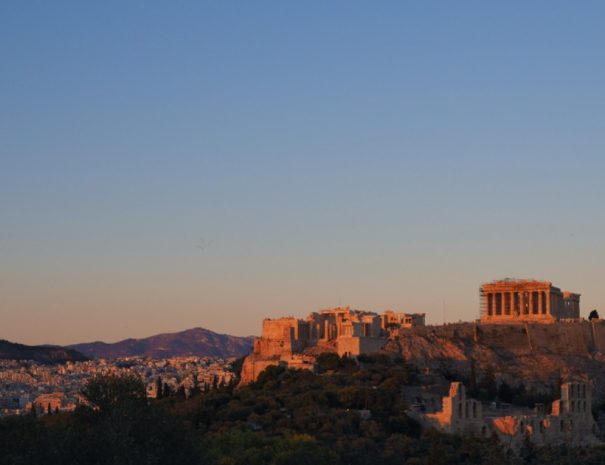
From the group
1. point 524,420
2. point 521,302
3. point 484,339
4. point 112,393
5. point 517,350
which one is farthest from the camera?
point 521,302

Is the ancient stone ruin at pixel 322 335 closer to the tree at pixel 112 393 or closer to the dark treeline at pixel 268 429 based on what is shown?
the dark treeline at pixel 268 429

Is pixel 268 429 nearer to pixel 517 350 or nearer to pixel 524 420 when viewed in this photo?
pixel 524 420

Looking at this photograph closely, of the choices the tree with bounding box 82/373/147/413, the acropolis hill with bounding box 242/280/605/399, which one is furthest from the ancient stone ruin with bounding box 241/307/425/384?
the tree with bounding box 82/373/147/413

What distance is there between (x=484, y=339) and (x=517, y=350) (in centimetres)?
236

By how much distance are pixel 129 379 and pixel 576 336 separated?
47.8 metres

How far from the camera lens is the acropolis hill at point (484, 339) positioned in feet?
284

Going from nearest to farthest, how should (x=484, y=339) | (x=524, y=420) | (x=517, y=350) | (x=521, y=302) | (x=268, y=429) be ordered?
(x=268, y=429) → (x=524, y=420) → (x=517, y=350) → (x=484, y=339) → (x=521, y=302)

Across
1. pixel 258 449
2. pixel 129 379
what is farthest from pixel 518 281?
pixel 129 379

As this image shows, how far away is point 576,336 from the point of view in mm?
91812

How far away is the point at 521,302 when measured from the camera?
318 feet

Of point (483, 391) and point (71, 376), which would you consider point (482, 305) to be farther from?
point (71, 376)

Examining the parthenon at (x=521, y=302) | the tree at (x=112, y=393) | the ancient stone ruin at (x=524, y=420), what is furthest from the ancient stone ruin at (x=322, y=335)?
the tree at (x=112, y=393)

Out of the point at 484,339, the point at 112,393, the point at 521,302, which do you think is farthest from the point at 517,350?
the point at 112,393

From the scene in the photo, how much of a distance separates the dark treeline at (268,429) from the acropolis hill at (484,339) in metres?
4.07
